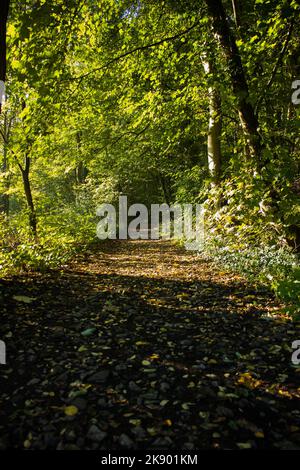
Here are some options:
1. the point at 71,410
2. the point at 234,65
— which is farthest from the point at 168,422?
the point at 234,65

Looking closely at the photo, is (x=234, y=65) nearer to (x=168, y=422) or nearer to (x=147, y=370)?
(x=147, y=370)

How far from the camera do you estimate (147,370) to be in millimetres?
3826

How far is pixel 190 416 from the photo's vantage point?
2.99 m

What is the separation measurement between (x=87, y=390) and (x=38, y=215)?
8.80 m

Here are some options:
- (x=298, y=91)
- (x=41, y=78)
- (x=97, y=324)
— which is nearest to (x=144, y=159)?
(x=298, y=91)

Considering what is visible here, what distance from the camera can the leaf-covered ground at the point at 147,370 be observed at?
9.16 feet

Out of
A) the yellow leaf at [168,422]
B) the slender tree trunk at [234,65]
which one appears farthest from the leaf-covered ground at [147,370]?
the slender tree trunk at [234,65]

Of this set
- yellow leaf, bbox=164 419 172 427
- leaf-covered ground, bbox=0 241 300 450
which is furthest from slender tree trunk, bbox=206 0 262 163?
yellow leaf, bbox=164 419 172 427

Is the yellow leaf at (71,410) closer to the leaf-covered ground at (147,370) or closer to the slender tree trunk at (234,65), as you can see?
the leaf-covered ground at (147,370)

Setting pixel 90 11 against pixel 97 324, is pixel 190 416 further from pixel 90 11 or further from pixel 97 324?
pixel 90 11

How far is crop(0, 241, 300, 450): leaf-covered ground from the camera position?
2.79 metres

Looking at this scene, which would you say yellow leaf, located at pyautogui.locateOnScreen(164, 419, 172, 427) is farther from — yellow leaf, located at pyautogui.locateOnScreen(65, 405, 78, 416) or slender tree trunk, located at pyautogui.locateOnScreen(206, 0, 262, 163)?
slender tree trunk, located at pyautogui.locateOnScreen(206, 0, 262, 163)

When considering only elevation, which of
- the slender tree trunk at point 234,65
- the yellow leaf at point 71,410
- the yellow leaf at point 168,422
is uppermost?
the slender tree trunk at point 234,65

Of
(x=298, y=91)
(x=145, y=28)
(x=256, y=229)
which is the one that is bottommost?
(x=256, y=229)
